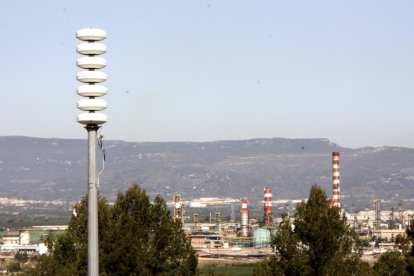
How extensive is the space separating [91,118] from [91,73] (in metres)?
0.85

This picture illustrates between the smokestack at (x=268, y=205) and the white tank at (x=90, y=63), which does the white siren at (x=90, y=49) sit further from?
the smokestack at (x=268, y=205)

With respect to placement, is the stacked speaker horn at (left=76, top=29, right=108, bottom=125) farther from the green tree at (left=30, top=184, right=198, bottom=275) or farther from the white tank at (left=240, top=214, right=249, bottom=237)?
the white tank at (left=240, top=214, right=249, bottom=237)

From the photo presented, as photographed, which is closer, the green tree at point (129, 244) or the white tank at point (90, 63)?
the white tank at point (90, 63)

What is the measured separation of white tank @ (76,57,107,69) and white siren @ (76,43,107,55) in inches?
4.4

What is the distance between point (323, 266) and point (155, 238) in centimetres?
659

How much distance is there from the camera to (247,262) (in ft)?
317

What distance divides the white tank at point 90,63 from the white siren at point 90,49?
0.11 meters

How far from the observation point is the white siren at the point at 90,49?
35.6 ft

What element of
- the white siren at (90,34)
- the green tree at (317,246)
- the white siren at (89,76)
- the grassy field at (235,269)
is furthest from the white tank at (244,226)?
the white siren at (90,34)

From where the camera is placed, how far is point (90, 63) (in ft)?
35.6

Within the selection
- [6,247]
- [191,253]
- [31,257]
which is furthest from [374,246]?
[191,253]

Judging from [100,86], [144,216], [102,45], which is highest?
[102,45]

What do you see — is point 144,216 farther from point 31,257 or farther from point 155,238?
point 31,257

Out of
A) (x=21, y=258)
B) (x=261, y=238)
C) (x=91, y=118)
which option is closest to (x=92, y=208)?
(x=91, y=118)
